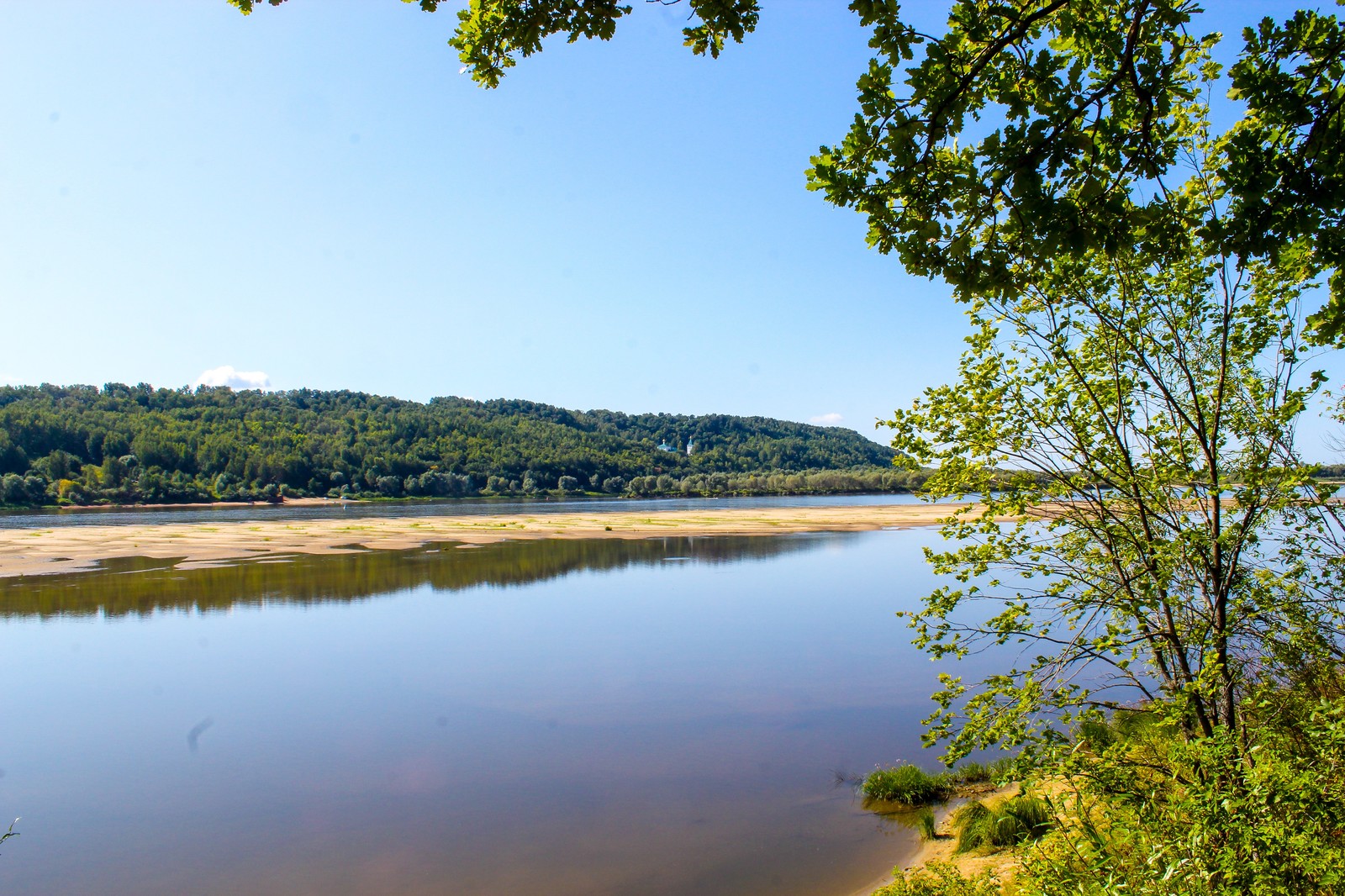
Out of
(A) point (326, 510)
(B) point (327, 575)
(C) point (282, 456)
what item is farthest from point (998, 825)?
(C) point (282, 456)

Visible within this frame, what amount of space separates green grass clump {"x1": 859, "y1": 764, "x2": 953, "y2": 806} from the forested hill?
102690 millimetres

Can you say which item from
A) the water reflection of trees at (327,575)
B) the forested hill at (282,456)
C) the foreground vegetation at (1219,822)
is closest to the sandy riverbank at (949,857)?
the foreground vegetation at (1219,822)

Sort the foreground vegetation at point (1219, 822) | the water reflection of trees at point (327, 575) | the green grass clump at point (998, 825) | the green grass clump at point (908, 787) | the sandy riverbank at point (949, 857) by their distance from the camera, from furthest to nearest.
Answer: the water reflection of trees at point (327, 575), the green grass clump at point (908, 787), the green grass clump at point (998, 825), the sandy riverbank at point (949, 857), the foreground vegetation at point (1219, 822)

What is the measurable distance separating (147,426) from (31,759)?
154m

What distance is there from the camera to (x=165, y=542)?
47188 mm

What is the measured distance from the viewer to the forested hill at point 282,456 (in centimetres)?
12075

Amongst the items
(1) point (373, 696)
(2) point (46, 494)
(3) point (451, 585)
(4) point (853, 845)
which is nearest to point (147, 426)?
(2) point (46, 494)

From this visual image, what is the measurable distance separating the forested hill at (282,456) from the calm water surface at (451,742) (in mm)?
94995

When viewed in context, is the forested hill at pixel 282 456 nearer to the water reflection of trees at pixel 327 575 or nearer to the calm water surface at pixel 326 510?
the calm water surface at pixel 326 510

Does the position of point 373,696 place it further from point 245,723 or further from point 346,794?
point 346,794

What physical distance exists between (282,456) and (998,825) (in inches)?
5769

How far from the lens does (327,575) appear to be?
3197 centimetres

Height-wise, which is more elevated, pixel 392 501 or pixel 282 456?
pixel 282 456

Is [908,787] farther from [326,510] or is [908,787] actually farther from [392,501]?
[392,501]
